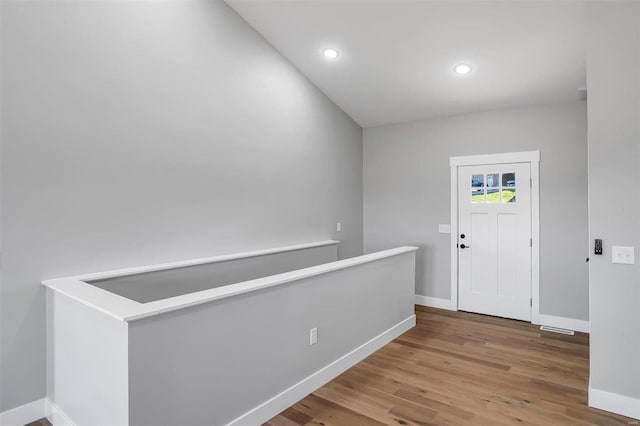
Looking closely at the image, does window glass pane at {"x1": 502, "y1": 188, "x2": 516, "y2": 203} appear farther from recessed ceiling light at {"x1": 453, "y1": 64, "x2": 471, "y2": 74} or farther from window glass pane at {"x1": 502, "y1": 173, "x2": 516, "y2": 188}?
recessed ceiling light at {"x1": 453, "y1": 64, "x2": 471, "y2": 74}

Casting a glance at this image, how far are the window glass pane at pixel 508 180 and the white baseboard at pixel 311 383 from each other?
7.35ft

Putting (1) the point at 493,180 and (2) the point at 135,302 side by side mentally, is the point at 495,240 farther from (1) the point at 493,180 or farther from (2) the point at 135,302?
(2) the point at 135,302

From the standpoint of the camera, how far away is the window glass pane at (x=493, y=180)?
4500 mm

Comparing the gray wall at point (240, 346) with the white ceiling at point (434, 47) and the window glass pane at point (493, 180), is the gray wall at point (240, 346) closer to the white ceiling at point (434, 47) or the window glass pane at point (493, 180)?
the white ceiling at point (434, 47)

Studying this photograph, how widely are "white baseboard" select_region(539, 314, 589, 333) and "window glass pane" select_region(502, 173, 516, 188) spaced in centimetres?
157

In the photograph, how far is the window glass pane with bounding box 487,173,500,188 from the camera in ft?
14.8

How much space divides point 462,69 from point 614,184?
190cm

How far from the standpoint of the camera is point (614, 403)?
240cm

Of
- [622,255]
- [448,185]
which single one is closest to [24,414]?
[622,255]

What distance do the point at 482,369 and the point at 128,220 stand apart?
10.2ft

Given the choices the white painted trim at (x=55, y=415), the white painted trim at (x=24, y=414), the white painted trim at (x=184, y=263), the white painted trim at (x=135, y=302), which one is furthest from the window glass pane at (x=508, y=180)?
the white painted trim at (x=24, y=414)

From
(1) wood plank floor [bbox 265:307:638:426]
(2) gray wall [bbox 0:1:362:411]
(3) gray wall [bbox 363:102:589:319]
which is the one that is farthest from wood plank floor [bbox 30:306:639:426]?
(2) gray wall [bbox 0:1:362:411]

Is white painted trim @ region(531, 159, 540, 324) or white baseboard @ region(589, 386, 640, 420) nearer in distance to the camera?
white baseboard @ region(589, 386, 640, 420)

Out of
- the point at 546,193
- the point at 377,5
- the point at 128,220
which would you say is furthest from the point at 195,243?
the point at 546,193
